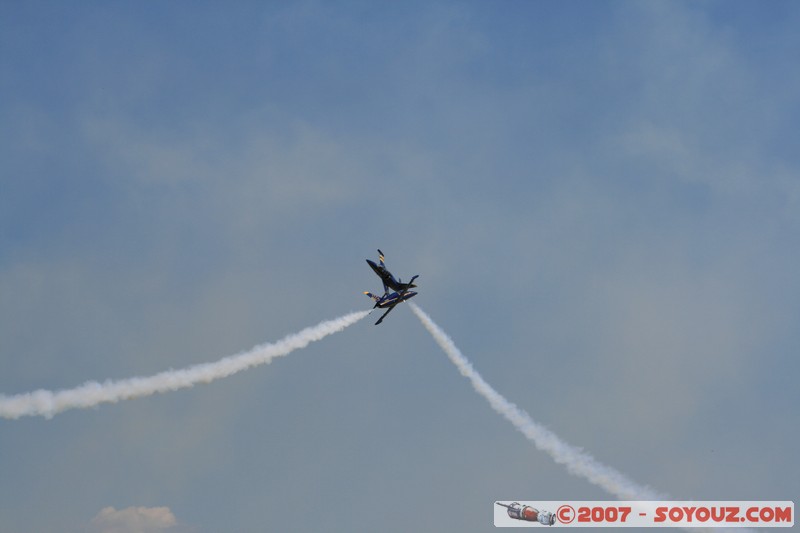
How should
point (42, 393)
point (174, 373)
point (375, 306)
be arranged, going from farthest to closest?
point (375, 306), point (174, 373), point (42, 393)

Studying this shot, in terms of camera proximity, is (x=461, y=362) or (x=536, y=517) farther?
(x=461, y=362)

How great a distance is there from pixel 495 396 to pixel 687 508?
3243 centimetres

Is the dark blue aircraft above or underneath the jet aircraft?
above

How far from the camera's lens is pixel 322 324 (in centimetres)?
18800

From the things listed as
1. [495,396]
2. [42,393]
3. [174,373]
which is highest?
[495,396]

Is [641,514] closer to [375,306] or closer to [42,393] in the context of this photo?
[375,306]

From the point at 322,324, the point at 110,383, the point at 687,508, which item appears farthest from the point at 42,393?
the point at 687,508

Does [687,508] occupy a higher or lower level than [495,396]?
lower

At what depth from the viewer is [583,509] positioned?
167500 mm

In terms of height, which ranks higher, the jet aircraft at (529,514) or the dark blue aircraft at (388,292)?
the dark blue aircraft at (388,292)

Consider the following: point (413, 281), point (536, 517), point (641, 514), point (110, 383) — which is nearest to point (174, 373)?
point (110, 383)

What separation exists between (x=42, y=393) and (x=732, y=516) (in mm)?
90812

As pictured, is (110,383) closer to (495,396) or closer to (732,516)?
(495,396)

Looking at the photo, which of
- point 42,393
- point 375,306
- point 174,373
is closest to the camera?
point 42,393
